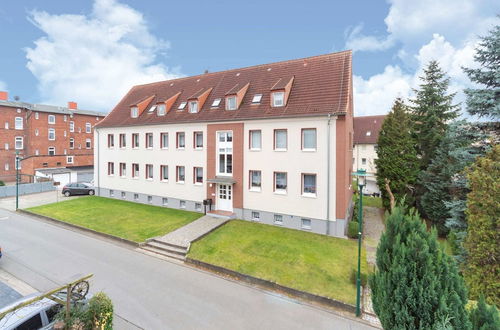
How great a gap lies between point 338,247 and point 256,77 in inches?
564

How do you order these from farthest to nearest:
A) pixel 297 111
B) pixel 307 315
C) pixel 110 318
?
pixel 297 111 → pixel 307 315 → pixel 110 318

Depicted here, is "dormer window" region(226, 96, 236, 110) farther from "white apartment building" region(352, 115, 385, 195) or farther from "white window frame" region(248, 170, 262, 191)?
"white apartment building" region(352, 115, 385, 195)

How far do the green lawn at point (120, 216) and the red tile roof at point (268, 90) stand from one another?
295 inches

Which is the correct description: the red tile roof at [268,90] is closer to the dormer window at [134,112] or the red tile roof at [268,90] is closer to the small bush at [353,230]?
the dormer window at [134,112]

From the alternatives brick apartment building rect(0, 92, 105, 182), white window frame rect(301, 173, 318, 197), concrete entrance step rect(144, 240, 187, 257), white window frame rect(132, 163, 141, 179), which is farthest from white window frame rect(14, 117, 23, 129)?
white window frame rect(301, 173, 318, 197)

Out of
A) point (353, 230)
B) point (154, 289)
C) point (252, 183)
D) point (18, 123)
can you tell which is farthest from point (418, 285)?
→ point (18, 123)

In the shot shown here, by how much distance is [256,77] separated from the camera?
20719mm

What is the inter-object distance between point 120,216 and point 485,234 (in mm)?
21327

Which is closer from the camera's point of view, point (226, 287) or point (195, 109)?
point (226, 287)

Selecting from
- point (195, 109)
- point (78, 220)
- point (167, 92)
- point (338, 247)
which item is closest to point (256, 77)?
point (195, 109)

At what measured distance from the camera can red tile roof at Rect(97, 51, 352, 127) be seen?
53.1 ft

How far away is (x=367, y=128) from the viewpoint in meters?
40.5

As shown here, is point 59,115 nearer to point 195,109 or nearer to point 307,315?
point 195,109

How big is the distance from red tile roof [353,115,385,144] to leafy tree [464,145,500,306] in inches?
1183
